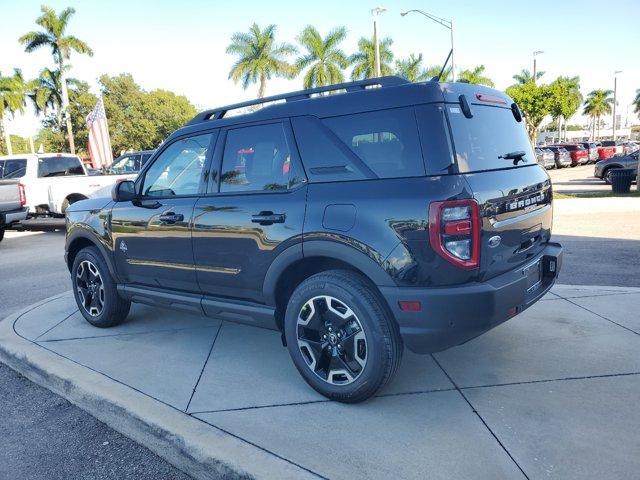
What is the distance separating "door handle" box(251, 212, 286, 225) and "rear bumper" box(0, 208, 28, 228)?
10385 millimetres

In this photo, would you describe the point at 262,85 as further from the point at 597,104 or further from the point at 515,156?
A: the point at 597,104

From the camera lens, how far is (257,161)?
12.3 feet

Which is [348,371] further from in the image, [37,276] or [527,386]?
[37,276]

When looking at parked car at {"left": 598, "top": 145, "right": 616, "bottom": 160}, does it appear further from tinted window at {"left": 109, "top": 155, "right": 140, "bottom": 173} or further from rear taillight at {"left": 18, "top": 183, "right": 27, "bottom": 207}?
rear taillight at {"left": 18, "top": 183, "right": 27, "bottom": 207}

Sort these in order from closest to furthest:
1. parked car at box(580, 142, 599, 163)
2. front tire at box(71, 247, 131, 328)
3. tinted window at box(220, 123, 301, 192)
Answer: tinted window at box(220, 123, 301, 192) → front tire at box(71, 247, 131, 328) → parked car at box(580, 142, 599, 163)

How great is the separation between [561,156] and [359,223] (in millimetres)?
35912

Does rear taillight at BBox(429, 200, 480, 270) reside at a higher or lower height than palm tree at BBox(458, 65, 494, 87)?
lower

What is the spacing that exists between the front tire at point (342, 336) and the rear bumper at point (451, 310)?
145 mm

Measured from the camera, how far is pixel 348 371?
327cm

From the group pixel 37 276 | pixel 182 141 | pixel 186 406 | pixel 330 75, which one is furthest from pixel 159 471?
pixel 330 75

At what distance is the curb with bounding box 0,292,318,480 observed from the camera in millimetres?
2715

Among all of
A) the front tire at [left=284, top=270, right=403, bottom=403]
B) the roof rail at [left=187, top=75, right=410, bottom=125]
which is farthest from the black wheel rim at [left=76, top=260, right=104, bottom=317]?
the front tire at [left=284, top=270, right=403, bottom=403]

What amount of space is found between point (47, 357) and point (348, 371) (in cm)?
266

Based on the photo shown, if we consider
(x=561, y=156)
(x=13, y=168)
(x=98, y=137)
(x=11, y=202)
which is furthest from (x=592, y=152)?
(x=11, y=202)
